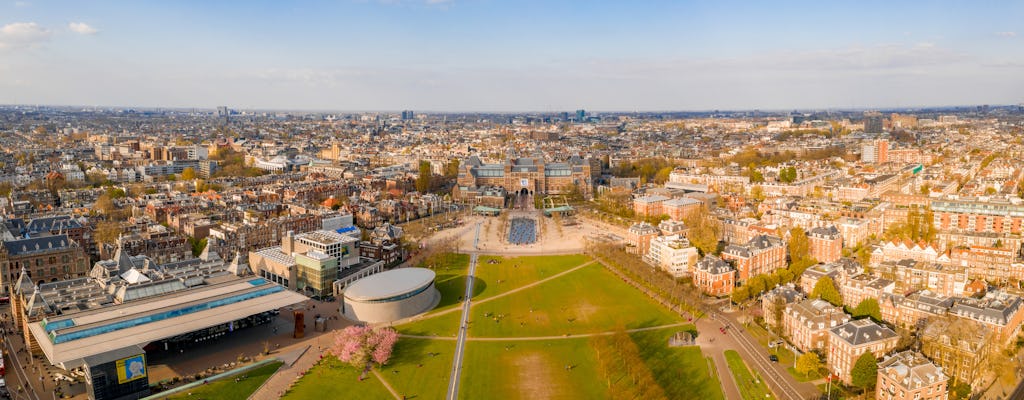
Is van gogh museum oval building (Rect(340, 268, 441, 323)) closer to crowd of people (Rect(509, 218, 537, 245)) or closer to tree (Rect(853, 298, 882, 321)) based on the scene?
crowd of people (Rect(509, 218, 537, 245))

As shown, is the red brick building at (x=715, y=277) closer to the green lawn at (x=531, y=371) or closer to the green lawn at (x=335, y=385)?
the green lawn at (x=531, y=371)

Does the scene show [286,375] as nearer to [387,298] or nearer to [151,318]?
[151,318]

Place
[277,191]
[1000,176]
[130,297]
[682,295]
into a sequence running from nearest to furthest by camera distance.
A: 1. [130,297]
2. [682,295]
3. [277,191]
4. [1000,176]

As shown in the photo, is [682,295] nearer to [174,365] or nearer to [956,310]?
Answer: [956,310]

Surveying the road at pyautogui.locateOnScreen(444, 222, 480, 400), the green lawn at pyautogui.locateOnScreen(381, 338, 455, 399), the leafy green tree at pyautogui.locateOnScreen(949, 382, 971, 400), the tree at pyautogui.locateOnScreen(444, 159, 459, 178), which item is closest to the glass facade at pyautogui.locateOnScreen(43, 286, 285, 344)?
the green lawn at pyautogui.locateOnScreen(381, 338, 455, 399)

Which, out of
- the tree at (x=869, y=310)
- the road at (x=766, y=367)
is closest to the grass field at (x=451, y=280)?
the road at (x=766, y=367)

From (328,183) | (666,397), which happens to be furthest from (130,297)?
(328,183)
